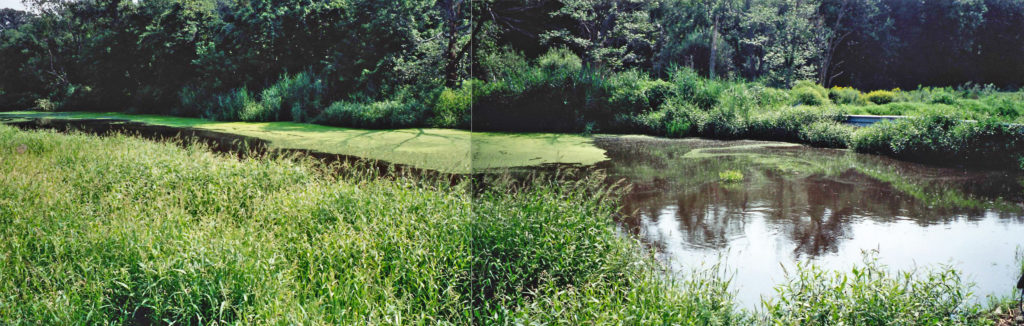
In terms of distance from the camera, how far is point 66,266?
2.48m

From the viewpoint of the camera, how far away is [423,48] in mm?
10766

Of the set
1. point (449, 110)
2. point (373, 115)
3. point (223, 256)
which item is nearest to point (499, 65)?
point (223, 256)

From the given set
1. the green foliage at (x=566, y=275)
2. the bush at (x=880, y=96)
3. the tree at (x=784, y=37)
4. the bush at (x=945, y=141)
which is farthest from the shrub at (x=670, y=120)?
the green foliage at (x=566, y=275)

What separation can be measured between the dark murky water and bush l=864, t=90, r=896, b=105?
48cm

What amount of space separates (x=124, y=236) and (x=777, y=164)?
4.66 m

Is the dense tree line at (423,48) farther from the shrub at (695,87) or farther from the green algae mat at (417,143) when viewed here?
the green algae mat at (417,143)

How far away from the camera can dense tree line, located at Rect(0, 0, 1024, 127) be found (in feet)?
8.95

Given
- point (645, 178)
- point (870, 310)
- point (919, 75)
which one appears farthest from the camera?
point (645, 178)

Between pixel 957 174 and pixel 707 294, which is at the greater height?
pixel 957 174

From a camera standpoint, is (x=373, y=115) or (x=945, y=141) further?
(x=373, y=115)

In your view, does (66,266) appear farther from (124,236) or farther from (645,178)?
(645,178)

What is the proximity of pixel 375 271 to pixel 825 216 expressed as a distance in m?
2.46

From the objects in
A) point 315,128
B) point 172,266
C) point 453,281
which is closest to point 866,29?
point 453,281

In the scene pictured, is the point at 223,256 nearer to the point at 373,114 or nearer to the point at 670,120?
the point at 670,120
